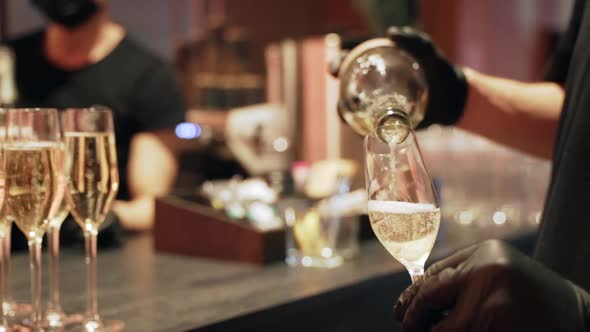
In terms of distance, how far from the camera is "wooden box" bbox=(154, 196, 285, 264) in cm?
184

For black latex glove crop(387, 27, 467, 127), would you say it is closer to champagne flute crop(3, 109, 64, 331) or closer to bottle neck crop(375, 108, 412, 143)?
bottle neck crop(375, 108, 412, 143)

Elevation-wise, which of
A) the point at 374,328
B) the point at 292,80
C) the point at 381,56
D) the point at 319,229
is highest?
the point at 381,56

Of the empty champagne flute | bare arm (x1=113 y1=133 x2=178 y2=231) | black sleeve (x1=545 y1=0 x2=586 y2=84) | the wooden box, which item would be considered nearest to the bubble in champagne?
the empty champagne flute

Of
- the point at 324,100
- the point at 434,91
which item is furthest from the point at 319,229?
the point at 324,100

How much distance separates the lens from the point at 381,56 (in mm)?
1463

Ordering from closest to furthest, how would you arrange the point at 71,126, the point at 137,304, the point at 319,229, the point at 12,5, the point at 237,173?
the point at 71,126 → the point at 137,304 → the point at 319,229 → the point at 12,5 → the point at 237,173

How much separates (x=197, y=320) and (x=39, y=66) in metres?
1.90

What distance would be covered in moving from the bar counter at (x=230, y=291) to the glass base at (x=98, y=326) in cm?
2

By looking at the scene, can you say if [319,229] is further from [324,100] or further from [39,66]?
[39,66]

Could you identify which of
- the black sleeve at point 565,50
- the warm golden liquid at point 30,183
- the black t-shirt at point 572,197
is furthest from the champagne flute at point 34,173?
the black sleeve at point 565,50

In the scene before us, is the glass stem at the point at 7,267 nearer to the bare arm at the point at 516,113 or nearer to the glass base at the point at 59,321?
the glass base at the point at 59,321

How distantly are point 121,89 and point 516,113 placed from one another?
157 cm

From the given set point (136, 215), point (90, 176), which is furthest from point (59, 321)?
point (136, 215)

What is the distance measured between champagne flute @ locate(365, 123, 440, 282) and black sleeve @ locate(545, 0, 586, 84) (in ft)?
2.19
